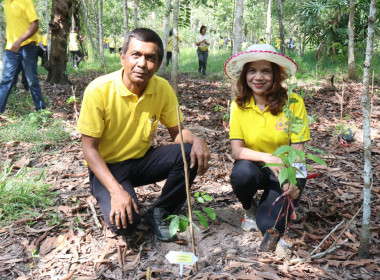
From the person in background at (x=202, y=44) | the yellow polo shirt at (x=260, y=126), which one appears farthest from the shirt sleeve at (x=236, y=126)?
the person in background at (x=202, y=44)

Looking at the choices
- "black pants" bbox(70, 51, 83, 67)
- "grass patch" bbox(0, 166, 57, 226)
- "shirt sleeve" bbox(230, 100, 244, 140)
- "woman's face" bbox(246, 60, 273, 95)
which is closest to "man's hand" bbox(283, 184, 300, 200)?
"shirt sleeve" bbox(230, 100, 244, 140)

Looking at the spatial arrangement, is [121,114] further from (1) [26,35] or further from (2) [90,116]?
(1) [26,35]

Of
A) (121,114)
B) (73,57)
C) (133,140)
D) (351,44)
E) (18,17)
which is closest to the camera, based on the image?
(121,114)

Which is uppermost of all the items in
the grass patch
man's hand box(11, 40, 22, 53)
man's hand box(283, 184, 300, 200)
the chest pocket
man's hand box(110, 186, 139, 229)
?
man's hand box(11, 40, 22, 53)

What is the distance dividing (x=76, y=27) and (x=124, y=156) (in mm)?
8299

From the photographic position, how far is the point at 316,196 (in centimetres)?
283

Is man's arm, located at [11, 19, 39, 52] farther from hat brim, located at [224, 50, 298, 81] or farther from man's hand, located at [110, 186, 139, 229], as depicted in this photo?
man's hand, located at [110, 186, 139, 229]

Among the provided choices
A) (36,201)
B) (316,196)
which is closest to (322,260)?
(316,196)

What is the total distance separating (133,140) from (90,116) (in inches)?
15.1

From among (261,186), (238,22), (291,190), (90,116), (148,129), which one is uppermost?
(238,22)

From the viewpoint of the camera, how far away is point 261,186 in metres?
2.33

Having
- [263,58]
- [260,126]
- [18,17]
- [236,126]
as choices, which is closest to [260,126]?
[260,126]

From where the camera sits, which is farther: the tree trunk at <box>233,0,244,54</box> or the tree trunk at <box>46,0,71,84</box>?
the tree trunk at <box>46,0,71,84</box>

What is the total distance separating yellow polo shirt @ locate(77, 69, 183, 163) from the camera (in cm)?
205
